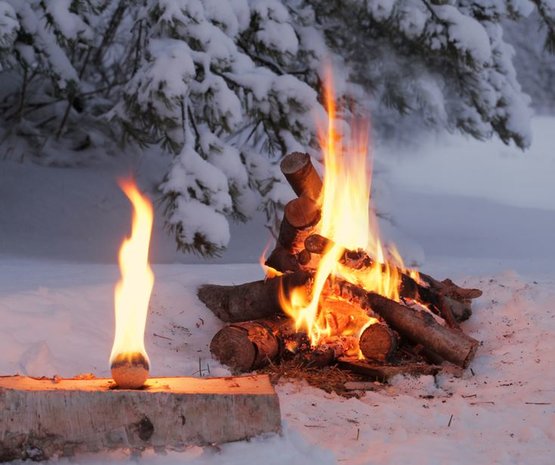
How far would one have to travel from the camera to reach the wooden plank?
7.59ft

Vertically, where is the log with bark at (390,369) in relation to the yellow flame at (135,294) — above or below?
below

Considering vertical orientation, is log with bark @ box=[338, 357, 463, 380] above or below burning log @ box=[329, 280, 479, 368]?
below

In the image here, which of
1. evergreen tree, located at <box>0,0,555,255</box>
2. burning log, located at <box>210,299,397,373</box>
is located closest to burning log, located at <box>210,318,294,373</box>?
burning log, located at <box>210,299,397,373</box>

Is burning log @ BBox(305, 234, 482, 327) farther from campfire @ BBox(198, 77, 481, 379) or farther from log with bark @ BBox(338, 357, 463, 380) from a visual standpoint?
log with bark @ BBox(338, 357, 463, 380)

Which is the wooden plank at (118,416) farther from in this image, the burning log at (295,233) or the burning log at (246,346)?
the burning log at (295,233)

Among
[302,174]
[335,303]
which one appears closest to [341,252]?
[335,303]

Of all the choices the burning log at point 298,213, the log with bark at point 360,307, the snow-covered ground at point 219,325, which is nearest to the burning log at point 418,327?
the log with bark at point 360,307

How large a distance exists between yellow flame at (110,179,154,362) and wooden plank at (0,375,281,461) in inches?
5.2

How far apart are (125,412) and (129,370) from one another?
12 centimetres

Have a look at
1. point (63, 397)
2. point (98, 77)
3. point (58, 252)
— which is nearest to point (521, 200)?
point (98, 77)

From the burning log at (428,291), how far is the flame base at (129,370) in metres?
1.73

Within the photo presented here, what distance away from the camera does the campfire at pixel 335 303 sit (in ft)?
12.3

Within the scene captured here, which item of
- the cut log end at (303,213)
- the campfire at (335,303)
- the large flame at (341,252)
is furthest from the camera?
the cut log end at (303,213)

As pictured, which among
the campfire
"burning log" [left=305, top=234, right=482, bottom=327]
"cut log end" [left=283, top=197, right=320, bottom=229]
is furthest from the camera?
"cut log end" [left=283, top=197, right=320, bottom=229]
